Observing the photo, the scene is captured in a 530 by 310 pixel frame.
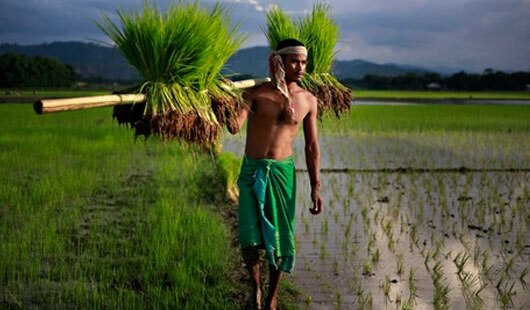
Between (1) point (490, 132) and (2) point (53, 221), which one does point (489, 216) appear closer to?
(2) point (53, 221)

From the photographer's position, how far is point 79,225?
5766mm

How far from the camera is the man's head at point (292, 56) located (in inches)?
125

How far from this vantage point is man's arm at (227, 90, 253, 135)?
3.28m

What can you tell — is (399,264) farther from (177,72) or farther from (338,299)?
(177,72)

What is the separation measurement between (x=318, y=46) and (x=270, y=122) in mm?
1118

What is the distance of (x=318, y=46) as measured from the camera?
418 cm

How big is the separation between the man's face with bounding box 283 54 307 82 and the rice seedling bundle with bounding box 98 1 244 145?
0.33 meters

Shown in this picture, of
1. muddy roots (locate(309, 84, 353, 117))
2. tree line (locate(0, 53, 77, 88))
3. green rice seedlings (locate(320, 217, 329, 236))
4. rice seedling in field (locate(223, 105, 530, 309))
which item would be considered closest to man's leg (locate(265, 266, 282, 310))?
rice seedling in field (locate(223, 105, 530, 309))

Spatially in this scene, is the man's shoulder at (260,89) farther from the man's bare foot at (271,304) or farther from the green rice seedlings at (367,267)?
the green rice seedlings at (367,267)

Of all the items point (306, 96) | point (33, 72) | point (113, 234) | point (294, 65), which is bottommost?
point (113, 234)

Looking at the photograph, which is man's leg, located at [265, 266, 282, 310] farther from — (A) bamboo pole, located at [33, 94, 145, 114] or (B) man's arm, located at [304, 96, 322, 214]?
(A) bamboo pole, located at [33, 94, 145, 114]

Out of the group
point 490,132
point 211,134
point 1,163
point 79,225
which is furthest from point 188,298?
point 490,132

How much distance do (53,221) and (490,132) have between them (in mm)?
11438

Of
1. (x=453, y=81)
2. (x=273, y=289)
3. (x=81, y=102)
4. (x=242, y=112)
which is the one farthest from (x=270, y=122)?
(x=453, y=81)
